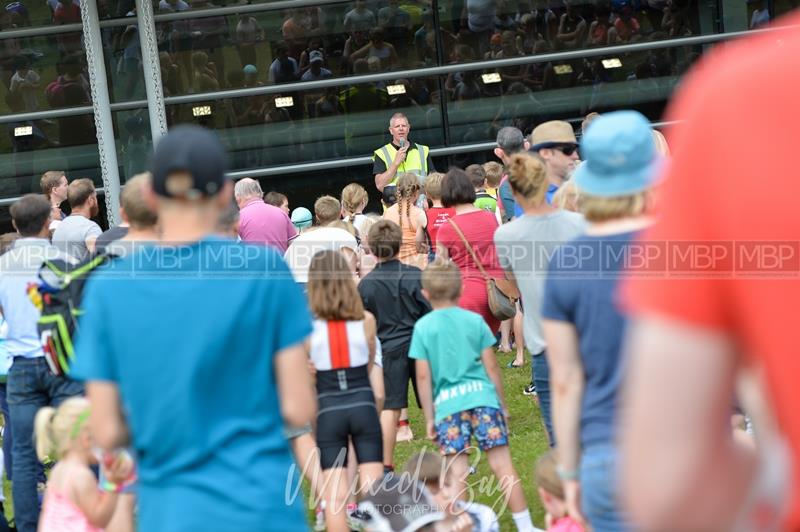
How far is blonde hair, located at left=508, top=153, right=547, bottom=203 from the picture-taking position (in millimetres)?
5621

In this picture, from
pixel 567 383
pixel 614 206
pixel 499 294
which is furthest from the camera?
pixel 499 294

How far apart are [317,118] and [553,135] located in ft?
31.7

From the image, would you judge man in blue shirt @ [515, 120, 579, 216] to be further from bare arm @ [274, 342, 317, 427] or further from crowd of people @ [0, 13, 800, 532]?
bare arm @ [274, 342, 317, 427]

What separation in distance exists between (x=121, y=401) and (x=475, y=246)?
4909 millimetres

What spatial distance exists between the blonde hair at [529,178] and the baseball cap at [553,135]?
32.5 inches

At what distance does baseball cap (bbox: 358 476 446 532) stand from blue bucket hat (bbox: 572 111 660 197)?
198cm

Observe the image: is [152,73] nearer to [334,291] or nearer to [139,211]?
[334,291]

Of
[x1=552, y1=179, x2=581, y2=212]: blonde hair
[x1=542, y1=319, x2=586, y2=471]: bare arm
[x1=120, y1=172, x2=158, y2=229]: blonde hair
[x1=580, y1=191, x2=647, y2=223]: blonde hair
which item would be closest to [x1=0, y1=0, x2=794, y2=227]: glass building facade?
[x1=552, y1=179, x2=581, y2=212]: blonde hair

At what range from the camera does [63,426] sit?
509 cm

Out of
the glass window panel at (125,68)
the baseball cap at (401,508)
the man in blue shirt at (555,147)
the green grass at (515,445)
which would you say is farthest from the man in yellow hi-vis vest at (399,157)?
the baseball cap at (401,508)

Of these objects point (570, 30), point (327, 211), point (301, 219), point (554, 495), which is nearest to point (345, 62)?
point (570, 30)

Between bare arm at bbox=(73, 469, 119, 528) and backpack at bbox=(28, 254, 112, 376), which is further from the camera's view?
backpack at bbox=(28, 254, 112, 376)

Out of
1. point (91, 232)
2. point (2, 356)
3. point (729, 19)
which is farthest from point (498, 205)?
point (729, 19)

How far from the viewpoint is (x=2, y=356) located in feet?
23.8
